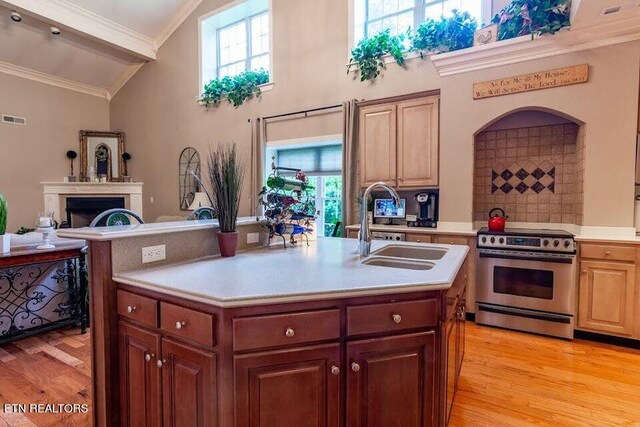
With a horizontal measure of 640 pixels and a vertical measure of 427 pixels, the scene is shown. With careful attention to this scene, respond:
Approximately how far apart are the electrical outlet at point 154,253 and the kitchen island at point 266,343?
38 millimetres

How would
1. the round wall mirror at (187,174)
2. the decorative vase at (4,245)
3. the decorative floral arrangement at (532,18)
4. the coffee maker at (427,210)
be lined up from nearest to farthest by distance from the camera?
1. the decorative vase at (4,245)
2. the decorative floral arrangement at (532,18)
3. the coffee maker at (427,210)
4. the round wall mirror at (187,174)

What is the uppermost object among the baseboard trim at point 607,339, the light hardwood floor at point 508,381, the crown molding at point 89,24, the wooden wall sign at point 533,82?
the crown molding at point 89,24

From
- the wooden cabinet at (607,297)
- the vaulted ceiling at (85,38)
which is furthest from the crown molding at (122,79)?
the wooden cabinet at (607,297)

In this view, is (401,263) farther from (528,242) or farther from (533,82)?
(533,82)

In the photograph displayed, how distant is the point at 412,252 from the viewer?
2.35 meters

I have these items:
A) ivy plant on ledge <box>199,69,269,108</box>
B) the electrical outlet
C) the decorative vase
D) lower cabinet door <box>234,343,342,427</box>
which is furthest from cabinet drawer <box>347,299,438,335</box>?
ivy plant on ledge <box>199,69,269,108</box>

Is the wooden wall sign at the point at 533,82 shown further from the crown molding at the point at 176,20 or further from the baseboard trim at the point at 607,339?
the crown molding at the point at 176,20

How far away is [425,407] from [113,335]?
1.48 meters

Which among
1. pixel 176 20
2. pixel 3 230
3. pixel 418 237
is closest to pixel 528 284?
pixel 418 237

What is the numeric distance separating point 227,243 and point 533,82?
3284mm

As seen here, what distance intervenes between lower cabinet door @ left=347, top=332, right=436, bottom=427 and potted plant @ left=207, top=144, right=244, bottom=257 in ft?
3.26

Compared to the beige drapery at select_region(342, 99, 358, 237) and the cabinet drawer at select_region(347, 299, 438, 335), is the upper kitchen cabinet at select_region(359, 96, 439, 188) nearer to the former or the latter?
the beige drapery at select_region(342, 99, 358, 237)

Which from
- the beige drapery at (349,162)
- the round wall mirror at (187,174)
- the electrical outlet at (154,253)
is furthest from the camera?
the round wall mirror at (187,174)

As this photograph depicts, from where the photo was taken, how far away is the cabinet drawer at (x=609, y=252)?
112 inches
